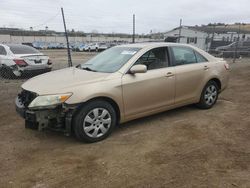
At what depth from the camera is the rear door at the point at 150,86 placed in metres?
4.36

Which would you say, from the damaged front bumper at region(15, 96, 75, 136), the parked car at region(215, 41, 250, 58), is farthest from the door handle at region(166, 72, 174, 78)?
the parked car at region(215, 41, 250, 58)

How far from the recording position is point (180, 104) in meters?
5.25

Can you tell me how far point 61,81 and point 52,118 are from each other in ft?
2.04

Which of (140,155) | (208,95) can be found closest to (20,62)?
(208,95)

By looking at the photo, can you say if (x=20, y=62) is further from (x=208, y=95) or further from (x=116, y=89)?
(x=208, y=95)

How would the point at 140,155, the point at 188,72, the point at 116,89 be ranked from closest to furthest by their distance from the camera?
the point at 140,155 → the point at 116,89 → the point at 188,72

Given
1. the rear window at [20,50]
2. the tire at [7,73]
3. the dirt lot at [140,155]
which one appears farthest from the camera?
the rear window at [20,50]

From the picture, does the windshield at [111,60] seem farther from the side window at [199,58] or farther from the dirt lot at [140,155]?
the side window at [199,58]

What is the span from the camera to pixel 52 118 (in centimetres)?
384

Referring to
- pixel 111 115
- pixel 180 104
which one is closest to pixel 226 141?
pixel 180 104

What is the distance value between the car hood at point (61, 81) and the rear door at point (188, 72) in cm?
159

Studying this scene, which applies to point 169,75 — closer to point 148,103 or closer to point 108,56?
point 148,103

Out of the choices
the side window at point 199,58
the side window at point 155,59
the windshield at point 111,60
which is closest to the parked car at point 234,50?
the side window at point 199,58

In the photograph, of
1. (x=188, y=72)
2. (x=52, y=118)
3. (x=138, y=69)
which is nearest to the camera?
(x=52, y=118)
